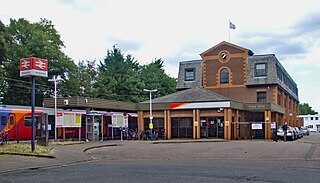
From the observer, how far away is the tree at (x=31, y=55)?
183 feet

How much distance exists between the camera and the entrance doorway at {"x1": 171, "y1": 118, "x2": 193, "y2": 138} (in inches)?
1921

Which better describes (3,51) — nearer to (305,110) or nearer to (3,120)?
(3,120)

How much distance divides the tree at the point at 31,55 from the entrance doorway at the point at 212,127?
22.6 metres

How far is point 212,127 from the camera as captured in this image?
4756 centimetres

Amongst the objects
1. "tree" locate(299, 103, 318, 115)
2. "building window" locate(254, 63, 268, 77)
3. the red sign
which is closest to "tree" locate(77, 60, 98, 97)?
"building window" locate(254, 63, 268, 77)

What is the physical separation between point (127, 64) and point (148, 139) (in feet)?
121

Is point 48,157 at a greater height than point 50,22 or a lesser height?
lesser

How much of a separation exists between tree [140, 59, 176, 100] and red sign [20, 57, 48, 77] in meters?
53.5

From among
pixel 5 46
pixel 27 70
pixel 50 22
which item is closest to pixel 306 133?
pixel 50 22

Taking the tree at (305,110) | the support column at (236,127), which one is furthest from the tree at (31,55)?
the tree at (305,110)

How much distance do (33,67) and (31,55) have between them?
110 ft

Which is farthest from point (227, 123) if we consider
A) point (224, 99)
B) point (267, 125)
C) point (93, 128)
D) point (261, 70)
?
point (261, 70)

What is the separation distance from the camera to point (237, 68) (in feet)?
194

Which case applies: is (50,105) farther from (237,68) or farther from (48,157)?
(237,68)
